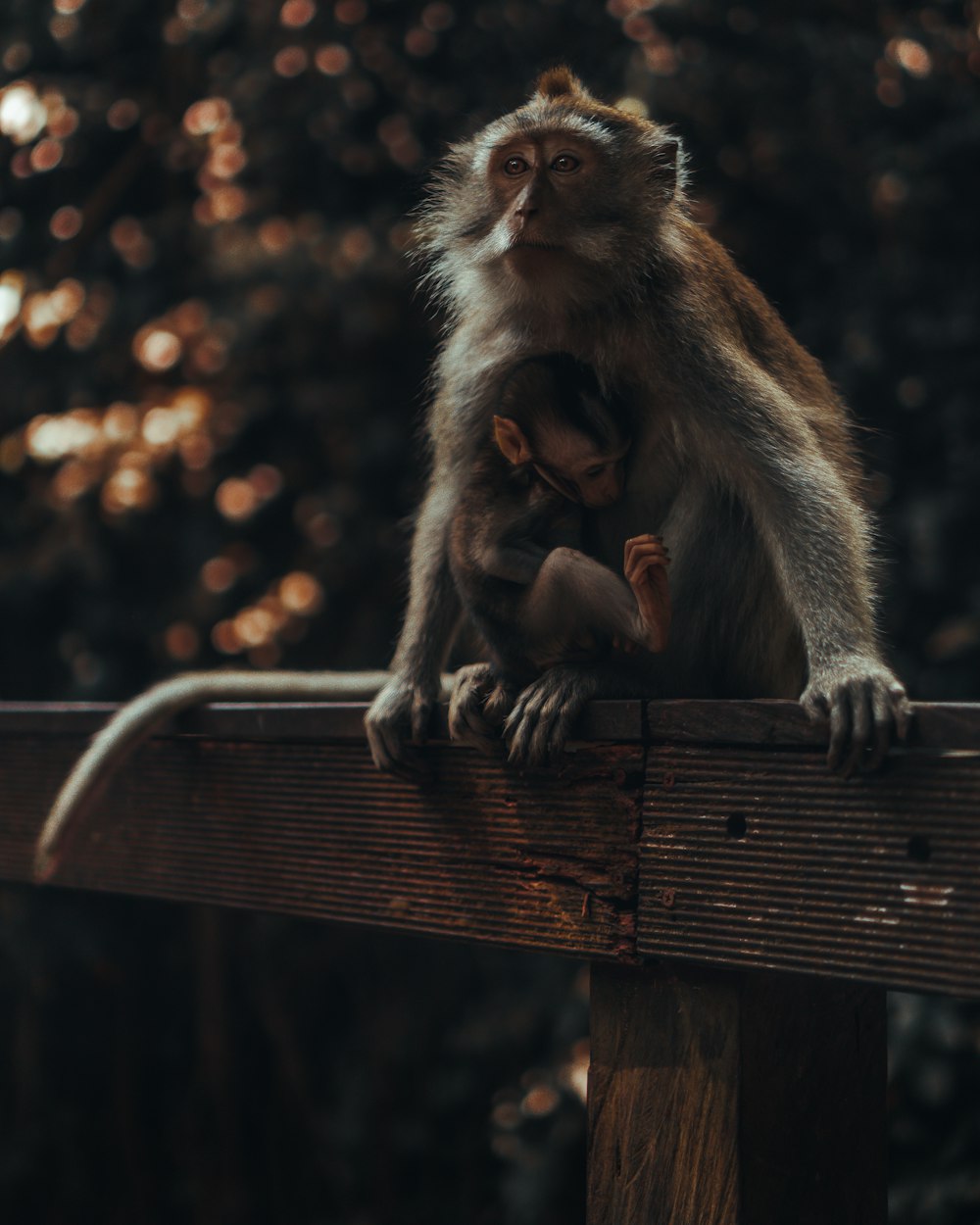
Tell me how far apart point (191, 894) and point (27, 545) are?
7.93 feet

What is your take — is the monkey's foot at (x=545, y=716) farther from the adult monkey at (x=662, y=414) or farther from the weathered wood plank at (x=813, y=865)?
the weathered wood plank at (x=813, y=865)

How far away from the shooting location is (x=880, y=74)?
3998mm

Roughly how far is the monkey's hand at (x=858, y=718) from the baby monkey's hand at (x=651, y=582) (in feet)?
1.03

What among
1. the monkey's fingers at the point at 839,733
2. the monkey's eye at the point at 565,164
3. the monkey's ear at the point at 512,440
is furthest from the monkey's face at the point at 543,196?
the monkey's fingers at the point at 839,733

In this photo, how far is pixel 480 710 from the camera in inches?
83.4

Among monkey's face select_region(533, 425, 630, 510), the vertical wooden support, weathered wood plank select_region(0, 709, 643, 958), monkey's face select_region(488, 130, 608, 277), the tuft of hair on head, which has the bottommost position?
the vertical wooden support

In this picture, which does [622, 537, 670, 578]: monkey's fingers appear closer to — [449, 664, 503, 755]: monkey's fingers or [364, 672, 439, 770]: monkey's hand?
[449, 664, 503, 755]: monkey's fingers

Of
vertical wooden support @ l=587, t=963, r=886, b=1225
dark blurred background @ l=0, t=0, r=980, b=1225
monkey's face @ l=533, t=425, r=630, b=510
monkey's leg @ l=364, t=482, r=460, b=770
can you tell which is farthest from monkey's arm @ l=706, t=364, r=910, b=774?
dark blurred background @ l=0, t=0, r=980, b=1225

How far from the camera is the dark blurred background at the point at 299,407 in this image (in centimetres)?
391

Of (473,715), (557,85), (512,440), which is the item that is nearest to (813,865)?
(473,715)

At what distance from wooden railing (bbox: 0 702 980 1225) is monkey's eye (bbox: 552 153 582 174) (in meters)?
0.95

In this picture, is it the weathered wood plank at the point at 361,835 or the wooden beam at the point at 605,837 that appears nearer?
the wooden beam at the point at 605,837

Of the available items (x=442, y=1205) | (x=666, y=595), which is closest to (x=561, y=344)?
(x=666, y=595)

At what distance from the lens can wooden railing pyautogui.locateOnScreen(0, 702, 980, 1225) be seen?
1469 millimetres
